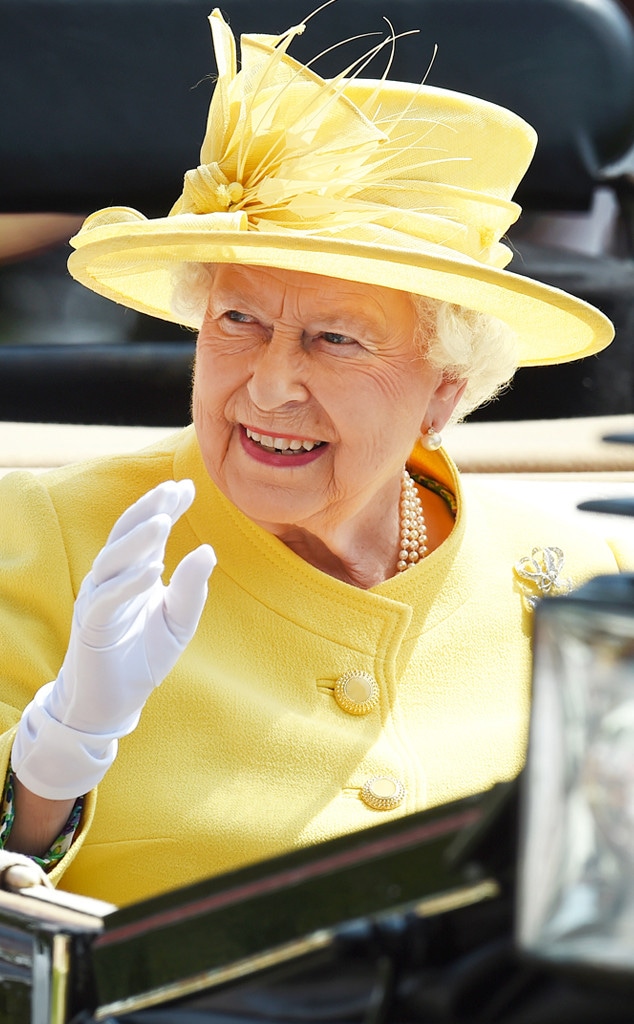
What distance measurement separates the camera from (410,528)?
7.79 feet

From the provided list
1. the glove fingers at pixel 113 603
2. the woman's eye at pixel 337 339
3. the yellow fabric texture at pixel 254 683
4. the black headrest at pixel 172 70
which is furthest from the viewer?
the black headrest at pixel 172 70

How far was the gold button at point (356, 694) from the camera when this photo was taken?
6.66 ft

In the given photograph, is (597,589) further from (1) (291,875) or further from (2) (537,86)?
(2) (537,86)

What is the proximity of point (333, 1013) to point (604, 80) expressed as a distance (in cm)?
355

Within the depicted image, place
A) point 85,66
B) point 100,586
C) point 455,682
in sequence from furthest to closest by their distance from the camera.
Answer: point 85,66 → point 455,682 → point 100,586

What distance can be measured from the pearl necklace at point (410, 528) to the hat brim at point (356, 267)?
1.01 feet

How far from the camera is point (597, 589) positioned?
0.81 meters

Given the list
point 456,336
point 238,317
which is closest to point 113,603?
point 238,317

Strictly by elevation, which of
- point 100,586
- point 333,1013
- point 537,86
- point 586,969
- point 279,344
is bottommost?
point 333,1013

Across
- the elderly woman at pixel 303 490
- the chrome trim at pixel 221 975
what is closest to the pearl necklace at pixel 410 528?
the elderly woman at pixel 303 490

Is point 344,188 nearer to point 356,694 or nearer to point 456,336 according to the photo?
point 456,336

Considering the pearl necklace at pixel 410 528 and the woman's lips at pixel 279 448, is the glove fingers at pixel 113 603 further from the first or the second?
the pearl necklace at pixel 410 528

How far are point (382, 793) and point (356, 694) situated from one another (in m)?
0.17

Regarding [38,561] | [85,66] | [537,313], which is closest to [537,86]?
[85,66]
